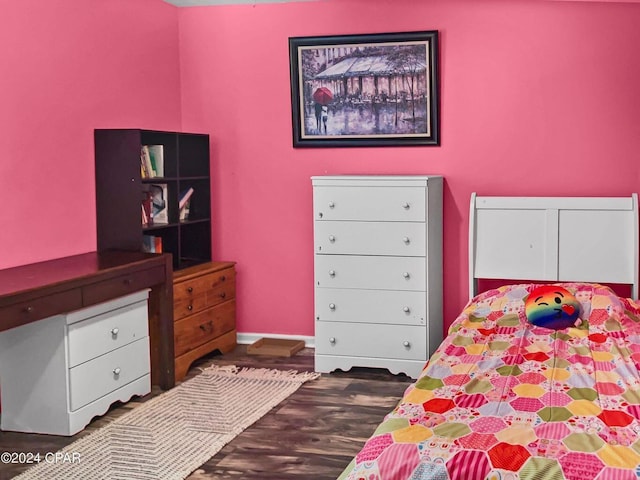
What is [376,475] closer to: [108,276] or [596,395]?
[596,395]

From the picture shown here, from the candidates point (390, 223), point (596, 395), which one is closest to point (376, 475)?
point (596, 395)

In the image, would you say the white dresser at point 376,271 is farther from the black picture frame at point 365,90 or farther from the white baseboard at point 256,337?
the white baseboard at point 256,337

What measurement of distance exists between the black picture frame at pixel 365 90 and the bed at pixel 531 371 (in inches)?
29.3

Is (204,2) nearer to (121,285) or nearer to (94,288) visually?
(121,285)

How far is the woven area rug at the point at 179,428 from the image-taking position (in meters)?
3.59

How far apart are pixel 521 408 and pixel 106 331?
2.27 metres

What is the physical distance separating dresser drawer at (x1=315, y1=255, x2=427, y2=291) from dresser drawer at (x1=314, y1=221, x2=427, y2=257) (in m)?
0.04

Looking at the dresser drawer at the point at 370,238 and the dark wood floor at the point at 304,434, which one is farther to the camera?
the dresser drawer at the point at 370,238

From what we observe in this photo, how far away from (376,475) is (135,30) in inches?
149

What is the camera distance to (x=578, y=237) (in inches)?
193

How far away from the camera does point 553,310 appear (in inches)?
160

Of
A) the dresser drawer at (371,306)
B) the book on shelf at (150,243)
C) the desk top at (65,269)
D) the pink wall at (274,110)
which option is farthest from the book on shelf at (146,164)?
the dresser drawer at (371,306)

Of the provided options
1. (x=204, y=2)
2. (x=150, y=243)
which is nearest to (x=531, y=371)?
(x=150, y=243)

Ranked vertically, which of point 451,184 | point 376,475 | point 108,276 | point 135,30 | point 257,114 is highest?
point 135,30
